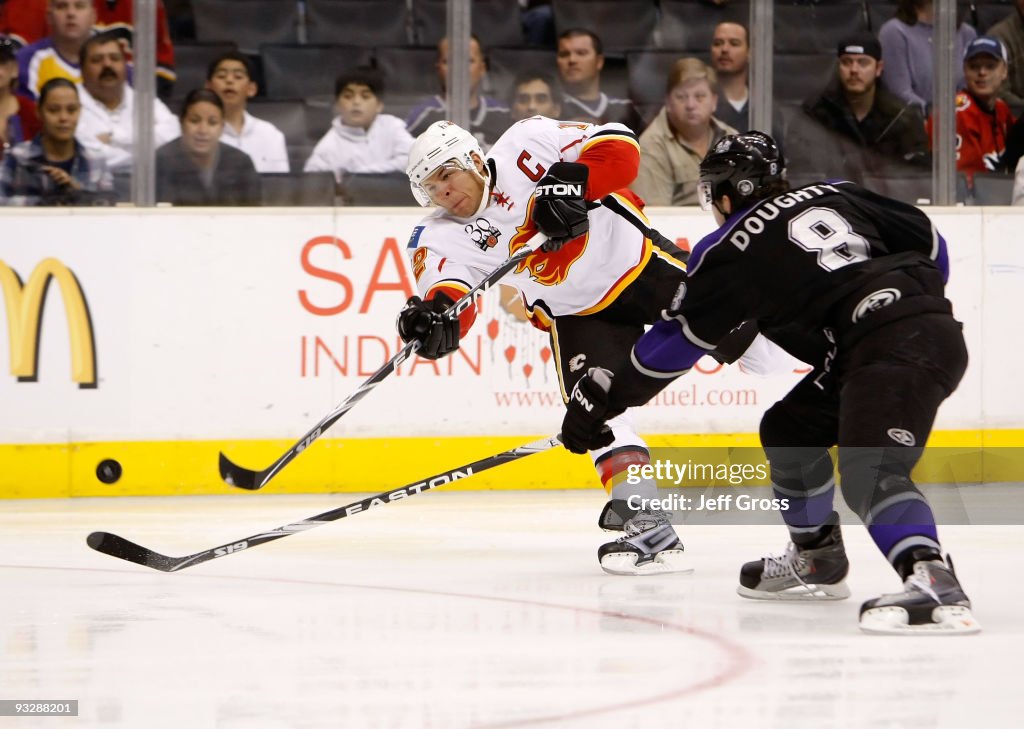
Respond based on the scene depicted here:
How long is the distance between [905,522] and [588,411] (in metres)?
0.74

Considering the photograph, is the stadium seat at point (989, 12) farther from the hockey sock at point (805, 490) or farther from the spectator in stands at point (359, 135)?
the hockey sock at point (805, 490)

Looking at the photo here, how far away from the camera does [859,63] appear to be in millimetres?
6668

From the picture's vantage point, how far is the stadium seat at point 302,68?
249 inches

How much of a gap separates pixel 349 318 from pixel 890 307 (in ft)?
11.0

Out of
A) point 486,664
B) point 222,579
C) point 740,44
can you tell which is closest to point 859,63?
point 740,44

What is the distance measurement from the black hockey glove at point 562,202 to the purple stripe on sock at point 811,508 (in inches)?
37.0

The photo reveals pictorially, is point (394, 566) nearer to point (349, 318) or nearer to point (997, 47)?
point (349, 318)

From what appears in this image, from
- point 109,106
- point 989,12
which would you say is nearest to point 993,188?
point 989,12

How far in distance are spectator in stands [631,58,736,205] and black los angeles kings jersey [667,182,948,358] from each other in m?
3.26

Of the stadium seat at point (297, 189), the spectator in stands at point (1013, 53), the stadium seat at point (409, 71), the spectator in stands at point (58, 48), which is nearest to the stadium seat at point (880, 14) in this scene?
the spectator in stands at point (1013, 53)

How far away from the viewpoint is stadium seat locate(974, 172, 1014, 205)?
6.72 metres

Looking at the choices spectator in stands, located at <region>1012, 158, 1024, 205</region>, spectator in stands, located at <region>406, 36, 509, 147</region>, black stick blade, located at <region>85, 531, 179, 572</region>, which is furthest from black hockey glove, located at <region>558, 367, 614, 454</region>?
spectator in stands, located at <region>1012, 158, 1024, 205</region>

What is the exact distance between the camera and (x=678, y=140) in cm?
654

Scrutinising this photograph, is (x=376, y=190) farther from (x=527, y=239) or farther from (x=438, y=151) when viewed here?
(x=438, y=151)
